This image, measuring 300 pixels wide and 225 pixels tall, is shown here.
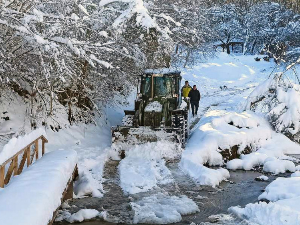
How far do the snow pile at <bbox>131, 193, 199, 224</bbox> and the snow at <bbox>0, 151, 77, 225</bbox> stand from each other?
132 centimetres

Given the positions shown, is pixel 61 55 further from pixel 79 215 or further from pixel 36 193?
pixel 36 193

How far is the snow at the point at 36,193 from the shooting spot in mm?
3840

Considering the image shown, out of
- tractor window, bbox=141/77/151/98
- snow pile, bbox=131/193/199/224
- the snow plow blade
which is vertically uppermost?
tractor window, bbox=141/77/151/98

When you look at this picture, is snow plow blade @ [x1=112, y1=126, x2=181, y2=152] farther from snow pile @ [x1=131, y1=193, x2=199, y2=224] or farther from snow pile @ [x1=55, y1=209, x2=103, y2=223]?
snow pile @ [x1=55, y1=209, x2=103, y2=223]

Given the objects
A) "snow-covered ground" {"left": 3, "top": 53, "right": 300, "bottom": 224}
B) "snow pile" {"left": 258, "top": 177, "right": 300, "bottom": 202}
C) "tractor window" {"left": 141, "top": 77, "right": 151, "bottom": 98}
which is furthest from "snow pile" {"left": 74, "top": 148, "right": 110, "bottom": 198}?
"snow pile" {"left": 258, "top": 177, "right": 300, "bottom": 202}

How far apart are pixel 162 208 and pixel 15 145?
2616 millimetres

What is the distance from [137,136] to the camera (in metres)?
10.7

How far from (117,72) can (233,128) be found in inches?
188

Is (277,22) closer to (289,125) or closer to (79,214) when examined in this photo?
(289,125)

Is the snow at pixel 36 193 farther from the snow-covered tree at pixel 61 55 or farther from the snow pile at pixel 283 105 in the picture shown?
the snow pile at pixel 283 105

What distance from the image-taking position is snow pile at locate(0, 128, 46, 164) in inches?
211

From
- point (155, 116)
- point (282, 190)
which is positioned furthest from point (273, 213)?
point (155, 116)

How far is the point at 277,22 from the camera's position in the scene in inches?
1618

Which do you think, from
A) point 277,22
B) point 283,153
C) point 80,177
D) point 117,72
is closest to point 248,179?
point 283,153
